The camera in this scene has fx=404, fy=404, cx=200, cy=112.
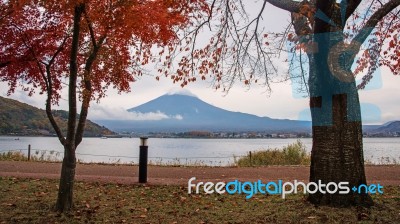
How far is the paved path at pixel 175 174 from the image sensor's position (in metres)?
12.0

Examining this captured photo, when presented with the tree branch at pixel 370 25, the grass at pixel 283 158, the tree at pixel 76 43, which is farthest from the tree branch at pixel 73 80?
the grass at pixel 283 158

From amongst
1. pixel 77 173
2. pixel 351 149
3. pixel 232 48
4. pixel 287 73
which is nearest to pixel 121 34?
pixel 232 48

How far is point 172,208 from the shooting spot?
8.08 metres

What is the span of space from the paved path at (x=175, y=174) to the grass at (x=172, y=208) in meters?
1.84

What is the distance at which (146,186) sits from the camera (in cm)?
1081

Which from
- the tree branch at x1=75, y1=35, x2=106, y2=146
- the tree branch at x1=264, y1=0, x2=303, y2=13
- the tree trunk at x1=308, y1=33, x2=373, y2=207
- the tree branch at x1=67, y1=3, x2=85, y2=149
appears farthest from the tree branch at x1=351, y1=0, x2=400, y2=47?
the tree branch at x1=67, y1=3, x2=85, y2=149

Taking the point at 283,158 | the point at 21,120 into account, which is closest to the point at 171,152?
the point at 21,120

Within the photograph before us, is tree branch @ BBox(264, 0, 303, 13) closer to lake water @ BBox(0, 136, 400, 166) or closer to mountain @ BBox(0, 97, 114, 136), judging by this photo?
lake water @ BBox(0, 136, 400, 166)

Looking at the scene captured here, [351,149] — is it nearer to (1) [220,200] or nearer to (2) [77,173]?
(1) [220,200]

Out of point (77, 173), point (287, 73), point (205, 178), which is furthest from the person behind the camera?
point (77, 173)

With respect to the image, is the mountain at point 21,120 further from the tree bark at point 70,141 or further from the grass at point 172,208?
the tree bark at point 70,141

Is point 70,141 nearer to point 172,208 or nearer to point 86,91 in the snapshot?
point 86,91

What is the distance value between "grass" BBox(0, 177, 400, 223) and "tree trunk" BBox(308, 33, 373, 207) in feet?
1.65

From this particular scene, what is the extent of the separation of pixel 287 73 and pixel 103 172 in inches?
303
